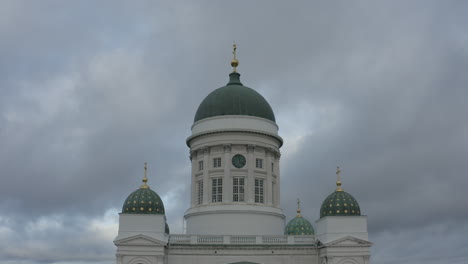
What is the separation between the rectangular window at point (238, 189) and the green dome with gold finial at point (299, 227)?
1228cm

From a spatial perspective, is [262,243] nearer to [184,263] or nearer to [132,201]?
[184,263]

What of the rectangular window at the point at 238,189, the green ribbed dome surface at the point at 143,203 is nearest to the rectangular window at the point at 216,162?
the rectangular window at the point at 238,189

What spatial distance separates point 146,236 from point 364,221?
720 inches

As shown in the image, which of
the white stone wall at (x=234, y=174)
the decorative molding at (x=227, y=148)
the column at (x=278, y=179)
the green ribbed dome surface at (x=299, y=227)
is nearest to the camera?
the white stone wall at (x=234, y=174)

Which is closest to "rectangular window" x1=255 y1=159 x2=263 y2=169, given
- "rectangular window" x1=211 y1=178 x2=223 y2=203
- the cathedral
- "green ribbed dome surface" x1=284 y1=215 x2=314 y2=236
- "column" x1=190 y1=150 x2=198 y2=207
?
the cathedral

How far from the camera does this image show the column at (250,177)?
52625mm

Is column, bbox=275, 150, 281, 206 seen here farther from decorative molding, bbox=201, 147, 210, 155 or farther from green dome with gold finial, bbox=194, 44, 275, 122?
decorative molding, bbox=201, 147, 210, 155

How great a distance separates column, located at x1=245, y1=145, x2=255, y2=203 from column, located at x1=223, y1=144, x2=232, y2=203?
5.33 ft

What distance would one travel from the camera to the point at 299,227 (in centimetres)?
6278

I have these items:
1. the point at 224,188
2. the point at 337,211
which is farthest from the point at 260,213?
the point at 337,211

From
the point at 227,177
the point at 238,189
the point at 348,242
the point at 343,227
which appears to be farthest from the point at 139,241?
the point at 348,242

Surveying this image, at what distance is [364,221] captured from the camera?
156 ft

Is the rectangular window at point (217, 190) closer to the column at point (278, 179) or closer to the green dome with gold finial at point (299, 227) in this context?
the column at point (278, 179)

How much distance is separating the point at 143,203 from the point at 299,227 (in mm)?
22334
